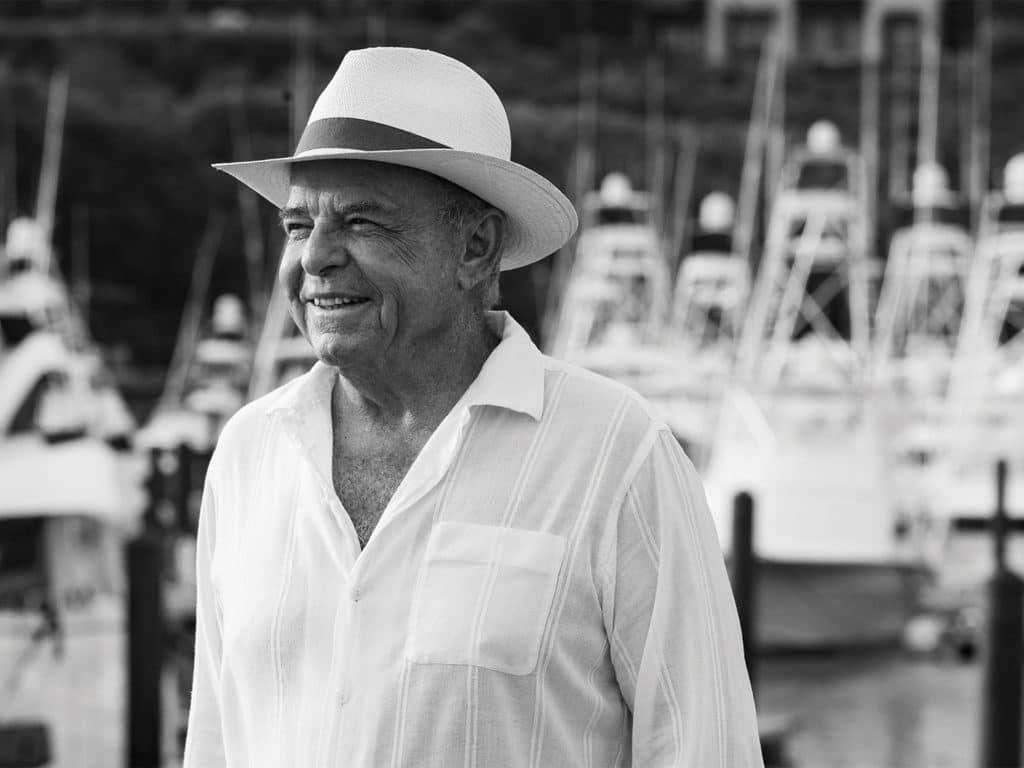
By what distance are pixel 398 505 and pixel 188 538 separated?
9.87 metres

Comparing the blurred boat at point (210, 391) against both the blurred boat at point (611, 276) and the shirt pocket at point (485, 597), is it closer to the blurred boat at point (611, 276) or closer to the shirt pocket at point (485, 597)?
the blurred boat at point (611, 276)

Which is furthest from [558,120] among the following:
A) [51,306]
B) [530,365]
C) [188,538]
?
[530,365]

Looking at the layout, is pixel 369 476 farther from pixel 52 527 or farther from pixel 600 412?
pixel 52 527

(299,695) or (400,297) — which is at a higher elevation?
(400,297)

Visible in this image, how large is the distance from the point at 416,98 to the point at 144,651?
180 inches

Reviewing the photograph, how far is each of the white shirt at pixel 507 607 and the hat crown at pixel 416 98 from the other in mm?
317

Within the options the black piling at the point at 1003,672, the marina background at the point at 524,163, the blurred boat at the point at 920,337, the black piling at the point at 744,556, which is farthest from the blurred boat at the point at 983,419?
the black piling at the point at 1003,672

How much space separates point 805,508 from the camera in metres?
13.6

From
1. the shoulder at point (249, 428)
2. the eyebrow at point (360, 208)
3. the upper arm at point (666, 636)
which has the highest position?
the eyebrow at point (360, 208)

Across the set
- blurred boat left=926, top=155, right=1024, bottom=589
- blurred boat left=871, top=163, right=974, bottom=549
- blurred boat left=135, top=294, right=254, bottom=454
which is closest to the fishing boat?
Answer: blurred boat left=135, top=294, right=254, bottom=454

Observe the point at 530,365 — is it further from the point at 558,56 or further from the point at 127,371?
the point at 558,56

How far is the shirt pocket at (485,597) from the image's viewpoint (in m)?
2.16

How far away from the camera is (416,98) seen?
2340 mm

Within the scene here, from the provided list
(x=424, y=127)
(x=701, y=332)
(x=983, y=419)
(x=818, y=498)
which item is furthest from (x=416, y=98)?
(x=701, y=332)
